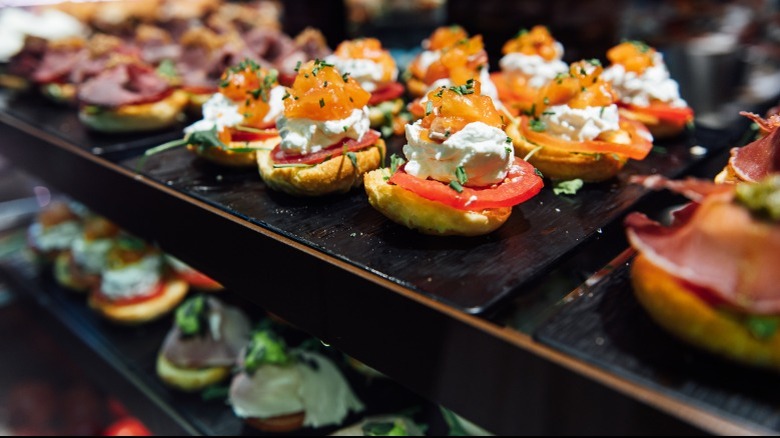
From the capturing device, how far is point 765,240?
3.15 feet

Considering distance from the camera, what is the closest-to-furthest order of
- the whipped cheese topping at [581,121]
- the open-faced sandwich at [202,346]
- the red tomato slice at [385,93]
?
the whipped cheese topping at [581,121], the open-faced sandwich at [202,346], the red tomato slice at [385,93]

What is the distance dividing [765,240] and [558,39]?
11.2 feet

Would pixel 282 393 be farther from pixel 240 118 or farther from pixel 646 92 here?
pixel 646 92

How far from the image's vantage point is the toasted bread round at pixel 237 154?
2.10 metres

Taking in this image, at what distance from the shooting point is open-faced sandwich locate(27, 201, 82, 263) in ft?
11.4

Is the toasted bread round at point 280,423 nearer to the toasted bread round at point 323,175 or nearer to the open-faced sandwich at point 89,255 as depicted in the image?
the toasted bread round at point 323,175

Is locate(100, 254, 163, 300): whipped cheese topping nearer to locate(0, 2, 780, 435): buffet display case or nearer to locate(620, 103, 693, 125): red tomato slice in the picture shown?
locate(0, 2, 780, 435): buffet display case

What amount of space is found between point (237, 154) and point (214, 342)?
0.84m

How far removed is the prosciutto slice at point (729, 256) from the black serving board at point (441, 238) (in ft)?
1.26

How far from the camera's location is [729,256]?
998mm

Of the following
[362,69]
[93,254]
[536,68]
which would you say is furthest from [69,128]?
[536,68]

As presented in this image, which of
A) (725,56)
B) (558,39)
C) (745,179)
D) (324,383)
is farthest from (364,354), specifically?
(725,56)

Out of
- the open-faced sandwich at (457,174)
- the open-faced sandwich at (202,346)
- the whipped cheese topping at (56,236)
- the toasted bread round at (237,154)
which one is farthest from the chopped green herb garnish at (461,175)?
the whipped cheese topping at (56,236)

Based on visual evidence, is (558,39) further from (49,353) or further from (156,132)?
(49,353)
